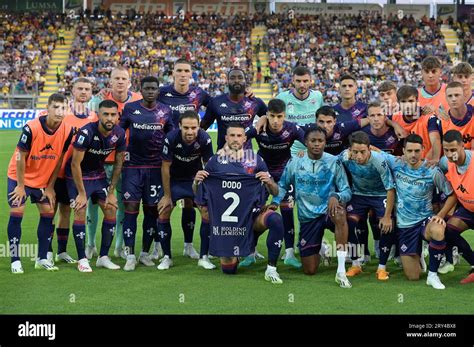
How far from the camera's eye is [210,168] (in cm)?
792

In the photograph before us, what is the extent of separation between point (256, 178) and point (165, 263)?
1.46 metres

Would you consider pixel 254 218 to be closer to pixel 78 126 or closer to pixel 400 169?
pixel 400 169

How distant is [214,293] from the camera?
22.8ft

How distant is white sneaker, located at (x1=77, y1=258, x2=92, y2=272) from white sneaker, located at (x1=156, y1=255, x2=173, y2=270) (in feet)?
2.58

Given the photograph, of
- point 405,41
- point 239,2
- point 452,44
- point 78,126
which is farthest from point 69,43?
point 78,126

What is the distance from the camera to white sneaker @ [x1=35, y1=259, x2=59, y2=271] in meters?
7.96

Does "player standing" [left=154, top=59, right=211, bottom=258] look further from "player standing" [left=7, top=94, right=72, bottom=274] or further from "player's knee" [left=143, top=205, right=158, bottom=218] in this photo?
"player standing" [left=7, top=94, right=72, bottom=274]

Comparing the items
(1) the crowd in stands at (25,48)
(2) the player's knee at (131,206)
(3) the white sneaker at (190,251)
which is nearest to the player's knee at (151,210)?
(2) the player's knee at (131,206)

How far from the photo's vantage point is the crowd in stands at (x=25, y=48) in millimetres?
32781

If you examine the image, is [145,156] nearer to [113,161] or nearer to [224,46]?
[113,161]

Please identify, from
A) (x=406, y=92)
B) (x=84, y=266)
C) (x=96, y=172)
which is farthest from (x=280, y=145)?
(x=84, y=266)

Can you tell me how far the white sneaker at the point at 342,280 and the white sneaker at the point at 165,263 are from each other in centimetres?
201

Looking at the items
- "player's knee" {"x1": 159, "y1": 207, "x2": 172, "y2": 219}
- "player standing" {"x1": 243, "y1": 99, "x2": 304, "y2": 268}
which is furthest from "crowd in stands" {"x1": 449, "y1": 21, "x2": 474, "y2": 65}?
"player's knee" {"x1": 159, "y1": 207, "x2": 172, "y2": 219}

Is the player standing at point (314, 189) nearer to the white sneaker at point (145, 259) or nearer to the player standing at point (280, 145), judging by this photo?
the player standing at point (280, 145)
